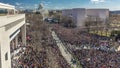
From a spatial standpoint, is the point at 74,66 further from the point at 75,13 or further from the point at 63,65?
the point at 75,13

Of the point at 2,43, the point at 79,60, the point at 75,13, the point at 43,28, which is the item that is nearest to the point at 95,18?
the point at 75,13

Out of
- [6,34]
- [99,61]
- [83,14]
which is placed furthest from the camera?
[83,14]

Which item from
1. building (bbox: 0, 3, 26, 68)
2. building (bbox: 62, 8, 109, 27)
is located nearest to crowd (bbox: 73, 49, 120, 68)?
building (bbox: 0, 3, 26, 68)

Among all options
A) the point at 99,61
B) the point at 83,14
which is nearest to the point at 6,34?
the point at 99,61

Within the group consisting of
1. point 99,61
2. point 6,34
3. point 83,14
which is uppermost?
point 83,14

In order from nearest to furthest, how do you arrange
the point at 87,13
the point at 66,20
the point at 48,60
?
the point at 48,60 < the point at 66,20 < the point at 87,13

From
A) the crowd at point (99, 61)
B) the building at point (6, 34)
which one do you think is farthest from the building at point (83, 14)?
the crowd at point (99, 61)

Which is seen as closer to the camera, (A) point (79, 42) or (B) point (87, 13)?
(A) point (79, 42)

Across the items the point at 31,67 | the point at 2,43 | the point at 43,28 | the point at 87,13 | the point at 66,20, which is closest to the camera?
the point at 2,43

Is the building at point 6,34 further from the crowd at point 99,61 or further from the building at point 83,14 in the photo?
the building at point 83,14

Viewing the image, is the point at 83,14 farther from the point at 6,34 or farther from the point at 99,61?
the point at 6,34

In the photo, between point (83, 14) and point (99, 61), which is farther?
point (83, 14)
